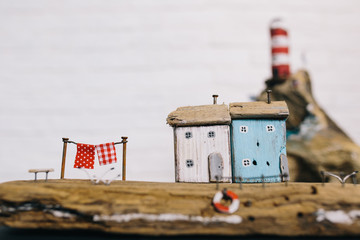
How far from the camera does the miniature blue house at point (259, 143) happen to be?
172 inches

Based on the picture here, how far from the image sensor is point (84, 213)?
138 inches

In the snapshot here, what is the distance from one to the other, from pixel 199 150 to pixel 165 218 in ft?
4.29

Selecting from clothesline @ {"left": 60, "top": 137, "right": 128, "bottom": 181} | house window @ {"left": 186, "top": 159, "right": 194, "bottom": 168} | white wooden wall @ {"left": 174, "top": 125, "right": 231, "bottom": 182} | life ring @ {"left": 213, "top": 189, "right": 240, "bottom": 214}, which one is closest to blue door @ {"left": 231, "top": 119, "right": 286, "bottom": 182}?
white wooden wall @ {"left": 174, "top": 125, "right": 231, "bottom": 182}

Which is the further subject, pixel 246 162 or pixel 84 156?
pixel 84 156

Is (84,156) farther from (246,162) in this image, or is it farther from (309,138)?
(309,138)

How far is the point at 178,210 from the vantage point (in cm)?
348

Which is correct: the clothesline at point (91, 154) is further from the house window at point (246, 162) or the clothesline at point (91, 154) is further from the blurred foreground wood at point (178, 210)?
the house window at point (246, 162)

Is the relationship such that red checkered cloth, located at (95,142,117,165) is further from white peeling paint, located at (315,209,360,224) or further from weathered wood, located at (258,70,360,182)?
weathered wood, located at (258,70,360,182)

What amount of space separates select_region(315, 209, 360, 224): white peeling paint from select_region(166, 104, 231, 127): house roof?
1755 millimetres

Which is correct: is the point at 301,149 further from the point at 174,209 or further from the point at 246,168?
the point at 174,209

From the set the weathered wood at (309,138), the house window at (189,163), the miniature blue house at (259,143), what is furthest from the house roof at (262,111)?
the weathered wood at (309,138)

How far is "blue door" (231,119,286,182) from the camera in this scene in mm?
4359

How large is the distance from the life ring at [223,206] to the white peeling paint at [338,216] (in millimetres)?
964

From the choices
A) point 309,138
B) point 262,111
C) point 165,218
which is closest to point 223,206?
point 165,218
